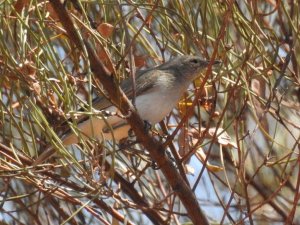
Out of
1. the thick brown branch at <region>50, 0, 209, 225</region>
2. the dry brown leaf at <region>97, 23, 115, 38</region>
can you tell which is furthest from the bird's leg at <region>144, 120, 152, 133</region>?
the dry brown leaf at <region>97, 23, 115, 38</region>

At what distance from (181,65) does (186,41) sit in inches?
18.0

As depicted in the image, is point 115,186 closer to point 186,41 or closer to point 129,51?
point 186,41

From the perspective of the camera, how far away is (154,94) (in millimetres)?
3893

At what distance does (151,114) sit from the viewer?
3.62 meters

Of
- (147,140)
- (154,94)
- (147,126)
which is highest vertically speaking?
(154,94)

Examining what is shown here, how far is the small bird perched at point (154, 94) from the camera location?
3656 mm

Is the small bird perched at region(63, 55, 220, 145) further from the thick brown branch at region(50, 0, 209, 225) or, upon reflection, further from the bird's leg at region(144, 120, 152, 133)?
the thick brown branch at region(50, 0, 209, 225)

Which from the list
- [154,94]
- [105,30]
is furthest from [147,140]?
[154,94]

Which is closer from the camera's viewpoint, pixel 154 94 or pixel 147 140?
pixel 147 140

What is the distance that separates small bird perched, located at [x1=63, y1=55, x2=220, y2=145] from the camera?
3.66m

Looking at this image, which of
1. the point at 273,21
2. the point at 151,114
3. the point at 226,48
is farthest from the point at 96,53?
the point at 273,21

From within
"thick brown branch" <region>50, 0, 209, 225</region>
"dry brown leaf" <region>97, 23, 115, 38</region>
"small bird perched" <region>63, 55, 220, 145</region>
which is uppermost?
"small bird perched" <region>63, 55, 220, 145</region>

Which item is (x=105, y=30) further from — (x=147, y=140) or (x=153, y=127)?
(x=153, y=127)

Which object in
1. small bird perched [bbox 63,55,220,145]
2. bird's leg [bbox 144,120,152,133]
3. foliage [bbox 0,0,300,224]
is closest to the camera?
foliage [bbox 0,0,300,224]
